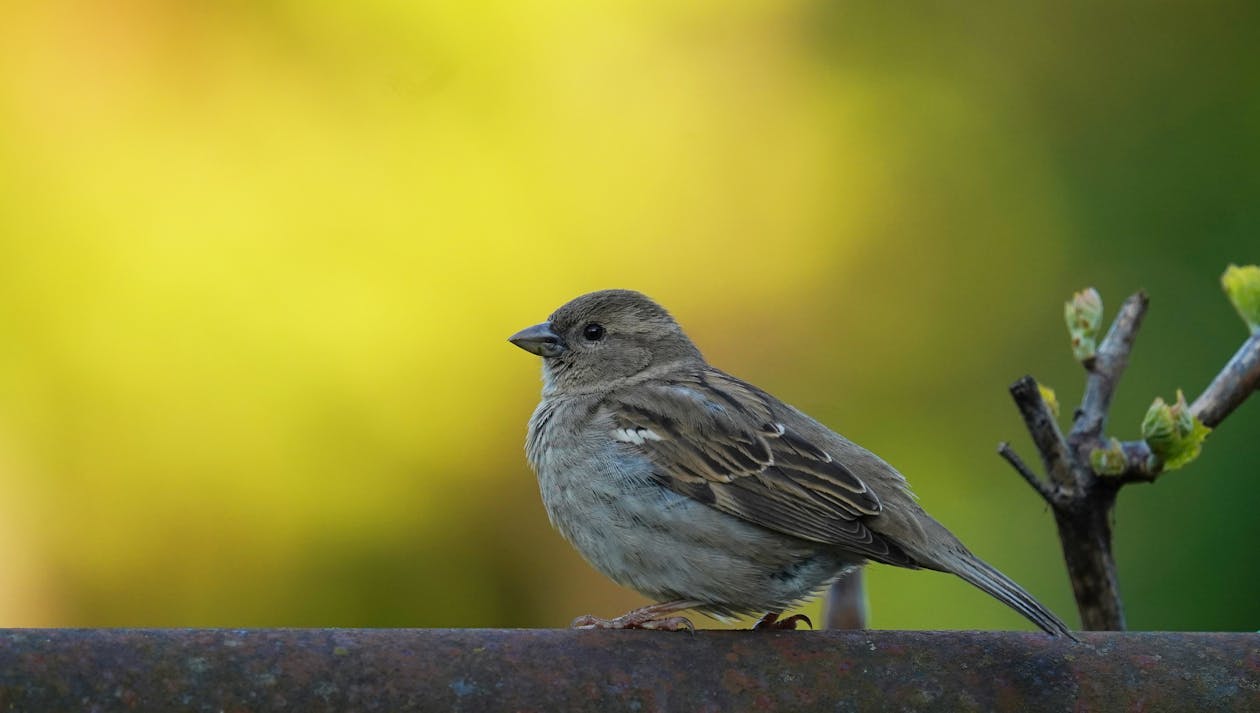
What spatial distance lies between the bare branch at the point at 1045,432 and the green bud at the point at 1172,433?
165mm

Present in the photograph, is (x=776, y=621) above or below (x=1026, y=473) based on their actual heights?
below

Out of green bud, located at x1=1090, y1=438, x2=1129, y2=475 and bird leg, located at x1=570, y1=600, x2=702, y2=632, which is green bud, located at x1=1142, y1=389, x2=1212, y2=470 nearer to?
green bud, located at x1=1090, y1=438, x2=1129, y2=475

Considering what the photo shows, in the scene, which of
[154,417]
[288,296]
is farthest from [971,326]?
[154,417]

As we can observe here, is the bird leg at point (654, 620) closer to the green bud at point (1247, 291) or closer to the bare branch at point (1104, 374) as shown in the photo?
the bare branch at point (1104, 374)

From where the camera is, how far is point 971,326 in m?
5.64

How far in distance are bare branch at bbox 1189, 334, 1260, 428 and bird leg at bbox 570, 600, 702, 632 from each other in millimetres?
1110

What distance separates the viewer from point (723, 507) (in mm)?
3156

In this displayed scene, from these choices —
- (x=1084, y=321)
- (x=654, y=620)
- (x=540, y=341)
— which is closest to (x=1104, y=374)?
(x=1084, y=321)

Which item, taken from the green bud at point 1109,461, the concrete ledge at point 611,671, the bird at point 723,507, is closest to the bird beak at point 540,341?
the bird at point 723,507

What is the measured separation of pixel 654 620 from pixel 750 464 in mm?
419

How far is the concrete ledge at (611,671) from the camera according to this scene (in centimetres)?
192

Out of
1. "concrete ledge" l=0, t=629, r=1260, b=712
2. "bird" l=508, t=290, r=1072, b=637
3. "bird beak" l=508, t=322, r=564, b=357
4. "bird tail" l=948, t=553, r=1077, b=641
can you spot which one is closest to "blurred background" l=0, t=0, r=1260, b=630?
"bird beak" l=508, t=322, r=564, b=357

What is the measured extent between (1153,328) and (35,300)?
390 cm

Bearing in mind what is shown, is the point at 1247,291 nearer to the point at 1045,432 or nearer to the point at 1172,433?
the point at 1172,433
